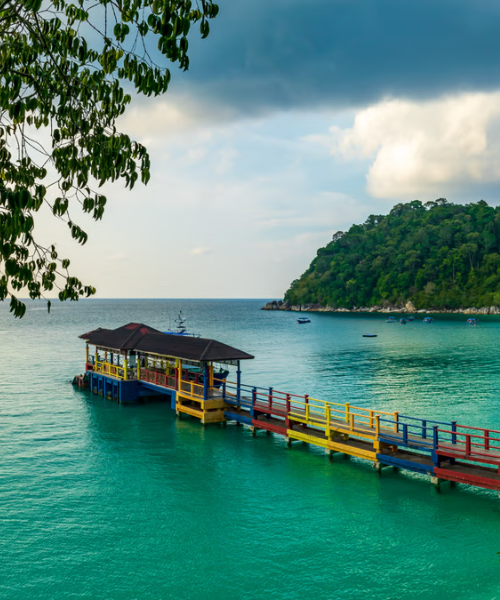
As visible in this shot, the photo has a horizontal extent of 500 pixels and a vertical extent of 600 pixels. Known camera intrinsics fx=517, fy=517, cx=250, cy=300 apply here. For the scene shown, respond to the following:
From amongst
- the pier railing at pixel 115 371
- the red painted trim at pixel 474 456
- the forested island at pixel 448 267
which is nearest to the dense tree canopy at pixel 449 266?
the forested island at pixel 448 267

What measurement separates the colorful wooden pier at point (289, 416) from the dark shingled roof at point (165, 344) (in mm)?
63

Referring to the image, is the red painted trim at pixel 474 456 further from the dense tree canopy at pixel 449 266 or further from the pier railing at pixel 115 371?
the dense tree canopy at pixel 449 266

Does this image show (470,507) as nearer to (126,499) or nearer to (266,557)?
(266,557)

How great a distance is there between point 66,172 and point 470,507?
17.2 metres

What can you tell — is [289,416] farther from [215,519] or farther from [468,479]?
[468,479]

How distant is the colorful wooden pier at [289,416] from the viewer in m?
19.1

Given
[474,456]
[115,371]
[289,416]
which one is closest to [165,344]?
[115,371]

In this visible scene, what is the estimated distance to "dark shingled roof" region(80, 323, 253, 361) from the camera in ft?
95.3

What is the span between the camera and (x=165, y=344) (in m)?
32.8

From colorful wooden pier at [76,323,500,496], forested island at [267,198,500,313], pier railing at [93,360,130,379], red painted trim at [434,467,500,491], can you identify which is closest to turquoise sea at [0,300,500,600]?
red painted trim at [434,467,500,491]

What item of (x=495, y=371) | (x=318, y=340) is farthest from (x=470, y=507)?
(x=318, y=340)

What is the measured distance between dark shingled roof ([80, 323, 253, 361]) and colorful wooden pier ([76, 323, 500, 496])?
63mm

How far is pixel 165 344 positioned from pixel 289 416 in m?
11.0

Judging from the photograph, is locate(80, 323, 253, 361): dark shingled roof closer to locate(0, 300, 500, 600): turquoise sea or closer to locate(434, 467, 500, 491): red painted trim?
locate(0, 300, 500, 600): turquoise sea
